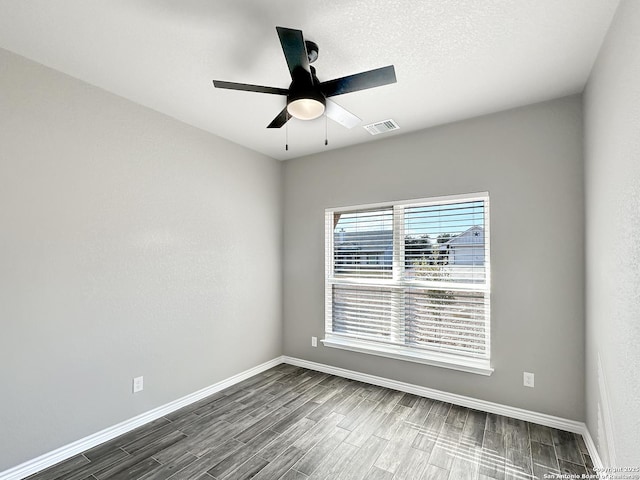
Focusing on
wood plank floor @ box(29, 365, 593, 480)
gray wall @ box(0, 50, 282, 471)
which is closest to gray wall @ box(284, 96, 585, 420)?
wood plank floor @ box(29, 365, 593, 480)

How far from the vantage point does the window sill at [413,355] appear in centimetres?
294

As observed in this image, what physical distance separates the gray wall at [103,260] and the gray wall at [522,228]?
1886 millimetres

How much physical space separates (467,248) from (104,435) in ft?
11.6

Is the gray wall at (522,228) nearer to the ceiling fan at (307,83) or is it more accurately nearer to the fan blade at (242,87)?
the ceiling fan at (307,83)

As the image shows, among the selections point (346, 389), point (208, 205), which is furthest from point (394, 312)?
point (208, 205)

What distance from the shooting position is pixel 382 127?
325 centimetres

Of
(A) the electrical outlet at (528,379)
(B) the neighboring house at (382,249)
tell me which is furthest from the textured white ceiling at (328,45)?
(A) the electrical outlet at (528,379)

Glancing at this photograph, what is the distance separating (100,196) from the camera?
2.51m

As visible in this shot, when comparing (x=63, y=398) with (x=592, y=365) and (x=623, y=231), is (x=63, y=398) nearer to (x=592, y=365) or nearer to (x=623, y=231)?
(x=623, y=231)

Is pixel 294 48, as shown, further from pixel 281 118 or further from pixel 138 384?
pixel 138 384

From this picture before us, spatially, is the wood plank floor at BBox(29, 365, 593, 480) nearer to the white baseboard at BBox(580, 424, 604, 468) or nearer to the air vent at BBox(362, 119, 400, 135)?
the white baseboard at BBox(580, 424, 604, 468)

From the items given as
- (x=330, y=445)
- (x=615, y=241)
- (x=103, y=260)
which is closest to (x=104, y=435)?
(x=103, y=260)

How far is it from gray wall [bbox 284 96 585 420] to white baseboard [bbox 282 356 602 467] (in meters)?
0.06

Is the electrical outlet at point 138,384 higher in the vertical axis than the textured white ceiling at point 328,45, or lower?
lower
